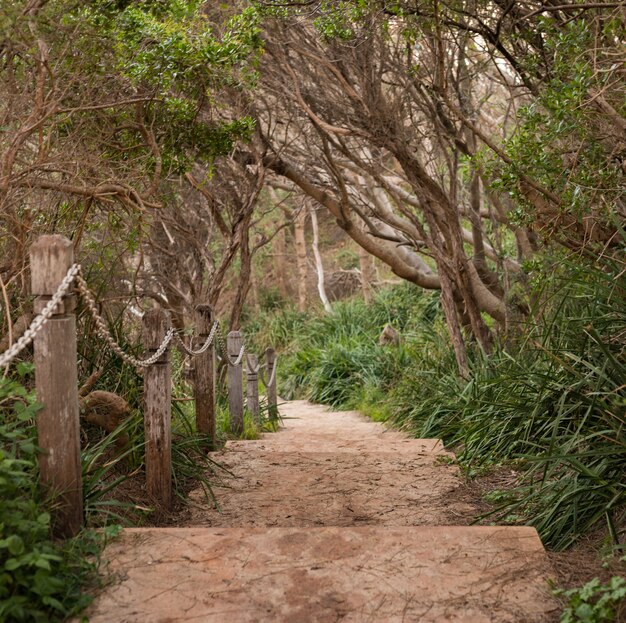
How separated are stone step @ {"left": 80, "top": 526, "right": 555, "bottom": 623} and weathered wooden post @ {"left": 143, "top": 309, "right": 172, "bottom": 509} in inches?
43.2

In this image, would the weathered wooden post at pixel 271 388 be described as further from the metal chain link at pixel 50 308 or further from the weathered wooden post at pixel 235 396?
the metal chain link at pixel 50 308

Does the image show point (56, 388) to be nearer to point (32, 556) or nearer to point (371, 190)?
point (32, 556)

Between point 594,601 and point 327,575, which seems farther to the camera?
point 327,575

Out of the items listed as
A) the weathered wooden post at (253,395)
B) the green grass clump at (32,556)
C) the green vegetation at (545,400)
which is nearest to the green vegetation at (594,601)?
the green vegetation at (545,400)

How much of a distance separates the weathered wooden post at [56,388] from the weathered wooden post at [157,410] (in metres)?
1.24

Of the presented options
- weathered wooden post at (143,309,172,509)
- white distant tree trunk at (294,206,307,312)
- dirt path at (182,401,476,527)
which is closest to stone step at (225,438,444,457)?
dirt path at (182,401,476,527)

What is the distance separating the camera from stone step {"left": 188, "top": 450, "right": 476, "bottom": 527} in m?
5.48

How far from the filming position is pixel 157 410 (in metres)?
5.21

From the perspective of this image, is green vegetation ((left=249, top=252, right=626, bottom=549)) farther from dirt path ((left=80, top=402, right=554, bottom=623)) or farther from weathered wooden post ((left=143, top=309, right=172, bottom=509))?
weathered wooden post ((left=143, top=309, right=172, bottom=509))

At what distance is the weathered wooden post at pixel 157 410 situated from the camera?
5191mm

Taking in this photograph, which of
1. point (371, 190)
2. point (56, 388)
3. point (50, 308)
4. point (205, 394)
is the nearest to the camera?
point (50, 308)

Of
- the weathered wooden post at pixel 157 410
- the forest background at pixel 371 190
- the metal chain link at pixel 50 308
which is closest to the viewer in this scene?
the metal chain link at pixel 50 308

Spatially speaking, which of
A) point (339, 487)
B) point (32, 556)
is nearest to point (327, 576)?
point (32, 556)

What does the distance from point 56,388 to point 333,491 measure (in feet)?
9.02
